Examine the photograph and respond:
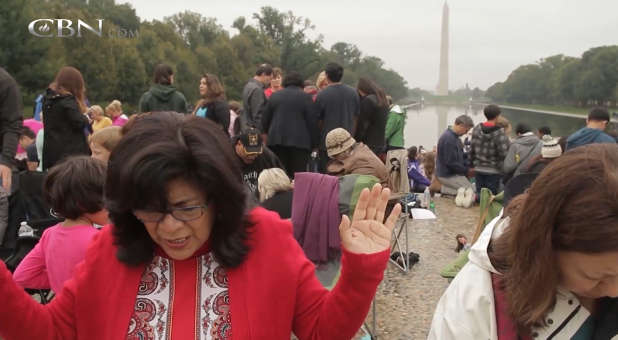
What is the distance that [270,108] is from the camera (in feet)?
21.4

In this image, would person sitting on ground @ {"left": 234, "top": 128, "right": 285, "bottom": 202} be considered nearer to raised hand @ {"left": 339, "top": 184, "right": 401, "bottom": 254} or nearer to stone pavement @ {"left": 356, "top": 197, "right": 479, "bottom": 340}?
stone pavement @ {"left": 356, "top": 197, "right": 479, "bottom": 340}

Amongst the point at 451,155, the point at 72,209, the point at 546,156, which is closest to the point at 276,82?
the point at 451,155

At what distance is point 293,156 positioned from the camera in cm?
666

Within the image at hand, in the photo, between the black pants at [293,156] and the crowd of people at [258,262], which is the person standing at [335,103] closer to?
the black pants at [293,156]

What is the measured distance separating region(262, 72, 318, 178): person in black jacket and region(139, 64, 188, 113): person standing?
1.10m

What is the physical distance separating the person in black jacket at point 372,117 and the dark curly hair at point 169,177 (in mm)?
5793

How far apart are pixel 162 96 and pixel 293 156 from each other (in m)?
1.76

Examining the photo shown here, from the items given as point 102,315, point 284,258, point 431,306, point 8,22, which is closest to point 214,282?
point 284,258

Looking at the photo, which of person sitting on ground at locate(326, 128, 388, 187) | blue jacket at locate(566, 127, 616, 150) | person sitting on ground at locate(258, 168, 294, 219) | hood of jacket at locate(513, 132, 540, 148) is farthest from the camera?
hood of jacket at locate(513, 132, 540, 148)

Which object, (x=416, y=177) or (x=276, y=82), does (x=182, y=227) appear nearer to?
(x=276, y=82)

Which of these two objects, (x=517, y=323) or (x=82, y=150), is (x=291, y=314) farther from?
(x=82, y=150)

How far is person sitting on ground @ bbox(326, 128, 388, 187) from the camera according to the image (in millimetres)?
4531

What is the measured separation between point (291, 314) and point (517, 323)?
2.14 ft

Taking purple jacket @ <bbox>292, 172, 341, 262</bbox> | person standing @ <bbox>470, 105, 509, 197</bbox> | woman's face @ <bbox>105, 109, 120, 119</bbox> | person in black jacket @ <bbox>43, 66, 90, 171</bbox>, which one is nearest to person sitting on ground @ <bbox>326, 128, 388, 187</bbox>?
purple jacket @ <bbox>292, 172, 341, 262</bbox>
